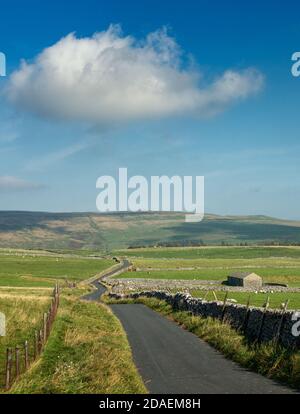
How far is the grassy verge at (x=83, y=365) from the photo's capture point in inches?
795

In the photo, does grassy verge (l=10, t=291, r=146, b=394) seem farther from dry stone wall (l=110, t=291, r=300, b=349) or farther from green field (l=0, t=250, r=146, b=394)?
dry stone wall (l=110, t=291, r=300, b=349)

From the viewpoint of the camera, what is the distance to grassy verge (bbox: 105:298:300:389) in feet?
75.6

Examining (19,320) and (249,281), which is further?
(249,281)

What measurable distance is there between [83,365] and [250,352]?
28.6 feet

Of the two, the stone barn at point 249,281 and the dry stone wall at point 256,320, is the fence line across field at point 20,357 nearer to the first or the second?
the dry stone wall at point 256,320

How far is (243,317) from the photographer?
116ft

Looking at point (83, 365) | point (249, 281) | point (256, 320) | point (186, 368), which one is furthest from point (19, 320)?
point (249, 281)

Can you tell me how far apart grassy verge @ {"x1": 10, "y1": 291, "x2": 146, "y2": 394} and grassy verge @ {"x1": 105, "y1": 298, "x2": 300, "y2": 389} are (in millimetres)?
5318

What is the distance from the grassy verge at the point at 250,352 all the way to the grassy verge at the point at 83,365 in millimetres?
5318

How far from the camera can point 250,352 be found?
27531 millimetres

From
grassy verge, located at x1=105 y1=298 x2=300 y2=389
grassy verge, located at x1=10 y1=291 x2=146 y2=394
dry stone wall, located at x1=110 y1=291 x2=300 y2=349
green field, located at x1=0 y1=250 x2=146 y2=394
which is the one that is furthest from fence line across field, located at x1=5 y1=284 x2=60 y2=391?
dry stone wall, located at x1=110 y1=291 x2=300 y2=349

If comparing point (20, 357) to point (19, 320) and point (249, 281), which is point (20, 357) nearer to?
point (19, 320)
